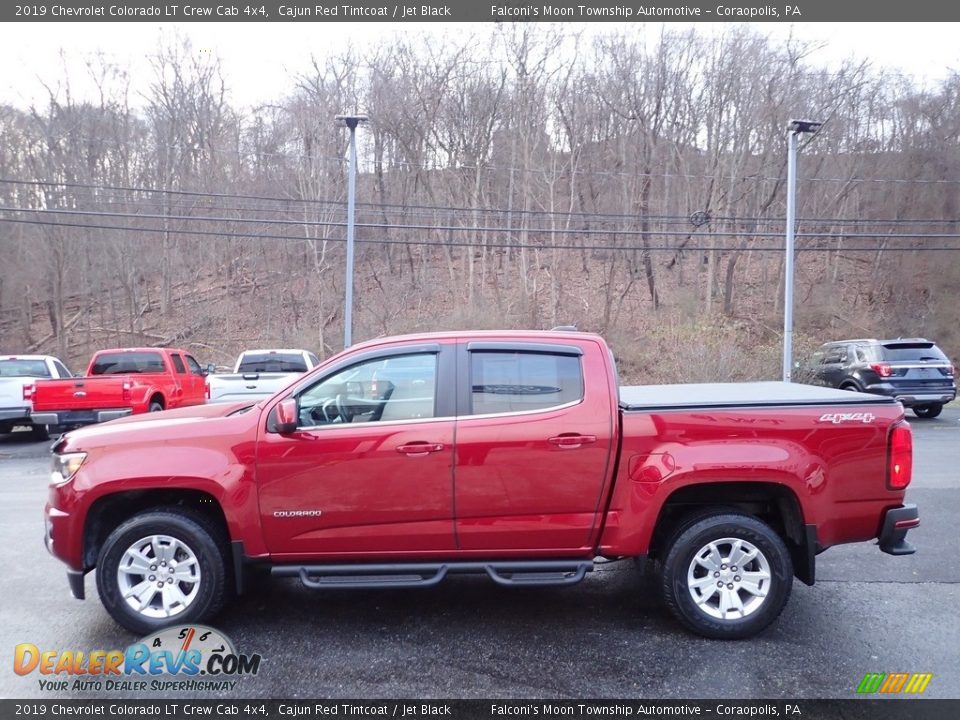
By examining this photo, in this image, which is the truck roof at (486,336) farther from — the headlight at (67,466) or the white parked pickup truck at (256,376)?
the white parked pickup truck at (256,376)

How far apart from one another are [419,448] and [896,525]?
3029 millimetres

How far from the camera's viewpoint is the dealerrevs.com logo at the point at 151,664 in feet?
13.0

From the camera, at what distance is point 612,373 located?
15.3 feet

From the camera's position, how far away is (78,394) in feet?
43.2

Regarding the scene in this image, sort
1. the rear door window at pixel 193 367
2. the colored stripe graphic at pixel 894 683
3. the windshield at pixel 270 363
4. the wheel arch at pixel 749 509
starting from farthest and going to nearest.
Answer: the rear door window at pixel 193 367 < the windshield at pixel 270 363 < the wheel arch at pixel 749 509 < the colored stripe graphic at pixel 894 683

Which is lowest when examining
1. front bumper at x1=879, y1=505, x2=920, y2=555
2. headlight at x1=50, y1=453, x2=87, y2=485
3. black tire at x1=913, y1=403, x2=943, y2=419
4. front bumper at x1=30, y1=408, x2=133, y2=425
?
black tire at x1=913, y1=403, x2=943, y2=419

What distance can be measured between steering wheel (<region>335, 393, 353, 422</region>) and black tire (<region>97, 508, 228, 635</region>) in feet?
3.69

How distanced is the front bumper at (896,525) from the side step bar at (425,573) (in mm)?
1869

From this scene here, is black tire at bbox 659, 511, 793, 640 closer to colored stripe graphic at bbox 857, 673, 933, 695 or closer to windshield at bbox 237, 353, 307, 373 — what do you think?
colored stripe graphic at bbox 857, 673, 933, 695

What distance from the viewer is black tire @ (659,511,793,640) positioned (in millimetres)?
4379

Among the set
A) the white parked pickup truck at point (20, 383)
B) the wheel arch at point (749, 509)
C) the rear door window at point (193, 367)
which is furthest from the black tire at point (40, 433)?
the wheel arch at point (749, 509)

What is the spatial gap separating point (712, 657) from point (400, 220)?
34.3m

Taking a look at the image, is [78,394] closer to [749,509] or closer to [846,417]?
[749,509]

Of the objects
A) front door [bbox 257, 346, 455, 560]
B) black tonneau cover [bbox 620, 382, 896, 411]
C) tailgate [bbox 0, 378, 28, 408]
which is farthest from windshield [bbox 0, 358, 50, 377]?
black tonneau cover [bbox 620, 382, 896, 411]
